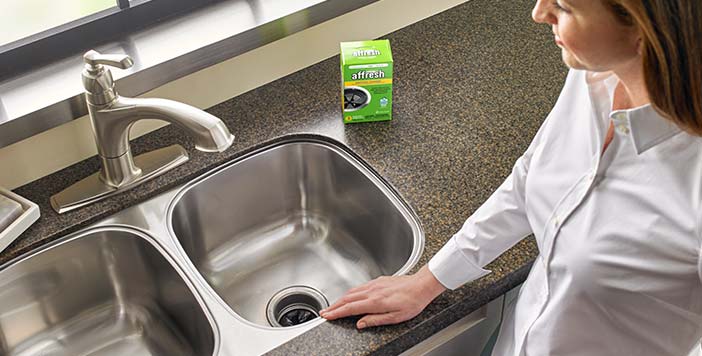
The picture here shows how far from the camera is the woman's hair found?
668 millimetres

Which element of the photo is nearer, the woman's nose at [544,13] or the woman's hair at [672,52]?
the woman's hair at [672,52]

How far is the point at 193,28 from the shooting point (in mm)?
1354

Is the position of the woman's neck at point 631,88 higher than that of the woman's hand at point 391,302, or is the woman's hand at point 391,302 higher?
the woman's neck at point 631,88

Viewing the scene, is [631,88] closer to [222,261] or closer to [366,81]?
[366,81]

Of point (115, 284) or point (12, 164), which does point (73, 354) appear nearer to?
point (115, 284)

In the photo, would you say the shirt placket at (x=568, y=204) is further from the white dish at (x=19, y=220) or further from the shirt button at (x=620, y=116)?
the white dish at (x=19, y=220)

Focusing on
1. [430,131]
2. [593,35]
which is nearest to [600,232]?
[593,35]

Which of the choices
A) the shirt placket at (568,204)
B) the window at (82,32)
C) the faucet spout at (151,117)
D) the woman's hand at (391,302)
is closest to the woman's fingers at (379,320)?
the woman's hand at (391,302)

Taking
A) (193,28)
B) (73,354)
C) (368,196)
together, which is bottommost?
(73,354)

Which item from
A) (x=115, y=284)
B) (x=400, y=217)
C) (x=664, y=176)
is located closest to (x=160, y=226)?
(x=115, y=284)

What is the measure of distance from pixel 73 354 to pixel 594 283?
31.5 inches

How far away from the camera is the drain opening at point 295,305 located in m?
1.28

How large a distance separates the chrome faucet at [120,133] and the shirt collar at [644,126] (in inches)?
20.5

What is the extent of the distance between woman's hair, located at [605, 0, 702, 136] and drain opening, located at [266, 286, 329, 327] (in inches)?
28.3
